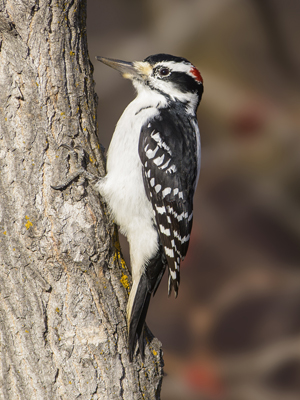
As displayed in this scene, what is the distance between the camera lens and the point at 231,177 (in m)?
3.78

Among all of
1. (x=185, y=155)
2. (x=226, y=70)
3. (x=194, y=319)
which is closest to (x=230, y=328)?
(x=194, y=319)

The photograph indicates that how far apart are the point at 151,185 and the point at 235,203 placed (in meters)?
1.60

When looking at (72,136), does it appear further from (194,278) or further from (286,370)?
(286,370)

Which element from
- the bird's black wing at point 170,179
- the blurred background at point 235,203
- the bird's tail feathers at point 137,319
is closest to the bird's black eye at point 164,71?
the bird's black wing at point 170,179

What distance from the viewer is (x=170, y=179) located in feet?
8.02

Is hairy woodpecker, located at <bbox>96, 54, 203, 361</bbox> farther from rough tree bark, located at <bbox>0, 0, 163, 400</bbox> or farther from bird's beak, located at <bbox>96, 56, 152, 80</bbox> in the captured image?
rough tree bark, located at <bbox>0, 0, 163, 400</bbox>

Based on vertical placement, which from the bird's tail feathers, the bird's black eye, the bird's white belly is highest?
the bird's black eye

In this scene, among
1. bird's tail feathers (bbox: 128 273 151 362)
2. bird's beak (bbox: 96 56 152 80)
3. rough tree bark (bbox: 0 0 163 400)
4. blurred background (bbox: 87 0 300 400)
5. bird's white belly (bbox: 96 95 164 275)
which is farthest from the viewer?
blurred background (bbox: 87 0 300 400)

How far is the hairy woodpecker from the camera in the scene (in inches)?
93.2

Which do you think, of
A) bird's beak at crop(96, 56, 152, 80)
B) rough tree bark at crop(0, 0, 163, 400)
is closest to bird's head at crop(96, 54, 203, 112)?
bird's beak at crop(96, 56, 152, 80)

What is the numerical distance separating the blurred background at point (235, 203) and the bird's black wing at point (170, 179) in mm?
1262

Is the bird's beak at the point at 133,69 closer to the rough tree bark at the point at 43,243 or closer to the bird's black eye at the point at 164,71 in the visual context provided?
the bird's black eye at the point at 164,71

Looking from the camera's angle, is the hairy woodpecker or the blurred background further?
the blurred background

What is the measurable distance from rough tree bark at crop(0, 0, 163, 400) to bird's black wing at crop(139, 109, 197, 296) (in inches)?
19.6
